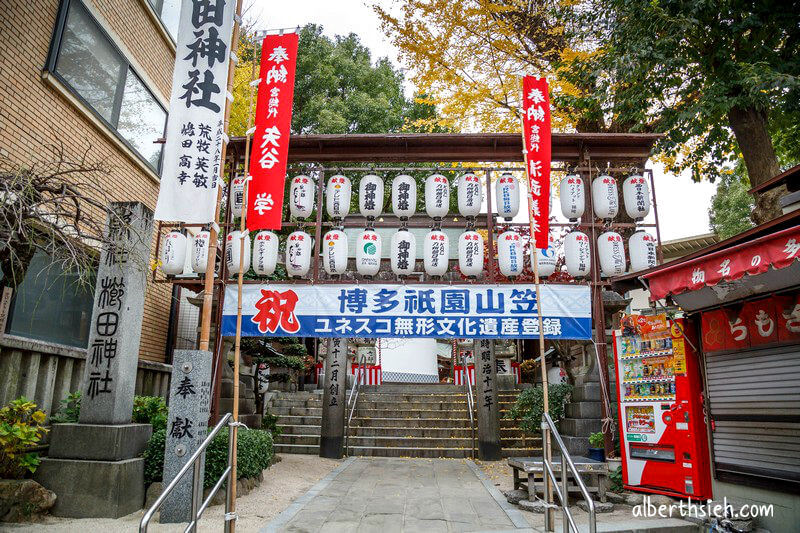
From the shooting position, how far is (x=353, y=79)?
80.3 feet

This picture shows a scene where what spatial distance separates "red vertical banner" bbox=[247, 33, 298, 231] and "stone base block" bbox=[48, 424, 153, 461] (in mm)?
3995

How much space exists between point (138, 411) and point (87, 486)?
1.83 m

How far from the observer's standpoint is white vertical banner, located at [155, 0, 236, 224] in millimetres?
7105

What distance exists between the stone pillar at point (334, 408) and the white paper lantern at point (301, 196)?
434 cm

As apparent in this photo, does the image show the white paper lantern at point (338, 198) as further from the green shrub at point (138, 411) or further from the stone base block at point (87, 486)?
the stone base block at point (87, 486)

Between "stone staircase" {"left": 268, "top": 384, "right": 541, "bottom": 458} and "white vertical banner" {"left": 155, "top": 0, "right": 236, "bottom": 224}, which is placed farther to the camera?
"stone staircase" {"left": 268, "top": 384, "right": 541, "bottom": 458}

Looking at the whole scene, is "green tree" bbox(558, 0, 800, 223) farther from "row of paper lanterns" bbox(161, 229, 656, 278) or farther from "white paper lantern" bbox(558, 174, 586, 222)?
"row of paper lanterns" bbox(161, 229, 656, 278)

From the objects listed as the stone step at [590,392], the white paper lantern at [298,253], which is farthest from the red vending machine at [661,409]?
the white paper lantern at [298,253]

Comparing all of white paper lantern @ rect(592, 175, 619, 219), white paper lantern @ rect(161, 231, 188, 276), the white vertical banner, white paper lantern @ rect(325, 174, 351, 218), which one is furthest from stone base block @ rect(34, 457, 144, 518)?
white paper lantern @ rect(592, 175, 619, 219)

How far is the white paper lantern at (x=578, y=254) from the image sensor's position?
35.0 feet

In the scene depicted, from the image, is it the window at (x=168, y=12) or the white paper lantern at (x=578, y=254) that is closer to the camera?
the white paper lantern at (x=578, y=254)

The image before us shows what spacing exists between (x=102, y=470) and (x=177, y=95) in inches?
218

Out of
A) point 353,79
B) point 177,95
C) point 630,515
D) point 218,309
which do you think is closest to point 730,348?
point 630,515

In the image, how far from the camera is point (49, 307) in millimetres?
9969
